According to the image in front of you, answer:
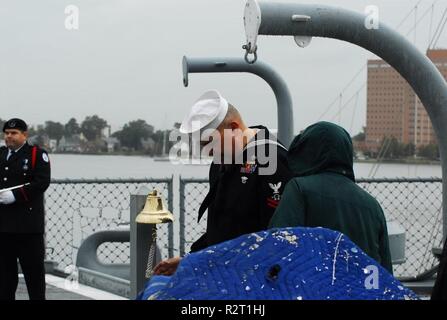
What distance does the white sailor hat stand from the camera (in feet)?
10.1

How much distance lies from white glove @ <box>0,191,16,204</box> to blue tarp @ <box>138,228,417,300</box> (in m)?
4.04

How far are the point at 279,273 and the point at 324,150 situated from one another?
46.9 inches

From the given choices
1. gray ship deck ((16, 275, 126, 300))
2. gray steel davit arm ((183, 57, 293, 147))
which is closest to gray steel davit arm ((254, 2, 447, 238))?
gray steel davit arm ((183, 57, 293, 147))

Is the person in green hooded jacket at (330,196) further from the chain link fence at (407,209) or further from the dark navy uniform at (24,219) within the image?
the chain link fence at (407,209)

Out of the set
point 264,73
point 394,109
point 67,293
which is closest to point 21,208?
point 67,293

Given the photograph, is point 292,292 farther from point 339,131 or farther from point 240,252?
point 339,131

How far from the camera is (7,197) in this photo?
17.9 ft

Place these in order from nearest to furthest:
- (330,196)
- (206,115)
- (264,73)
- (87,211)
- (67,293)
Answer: (330,196) < (206,115) < (264,73) < (67,293) < (87,211)

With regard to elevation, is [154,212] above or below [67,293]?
above

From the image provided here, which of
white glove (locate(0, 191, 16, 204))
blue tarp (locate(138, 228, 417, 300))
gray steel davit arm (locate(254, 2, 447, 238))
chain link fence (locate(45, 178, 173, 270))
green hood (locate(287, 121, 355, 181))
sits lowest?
chain link fence (locate(45, 178, 173, 270))

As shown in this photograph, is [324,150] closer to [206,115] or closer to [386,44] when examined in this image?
[206,115]

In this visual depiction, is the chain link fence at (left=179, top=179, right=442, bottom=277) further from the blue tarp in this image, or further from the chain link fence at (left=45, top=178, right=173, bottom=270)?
the blue tarp

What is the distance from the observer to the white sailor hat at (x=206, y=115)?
10.1 ft

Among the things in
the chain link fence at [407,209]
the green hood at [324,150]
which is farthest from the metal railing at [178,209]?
the green hood at [324,150]
